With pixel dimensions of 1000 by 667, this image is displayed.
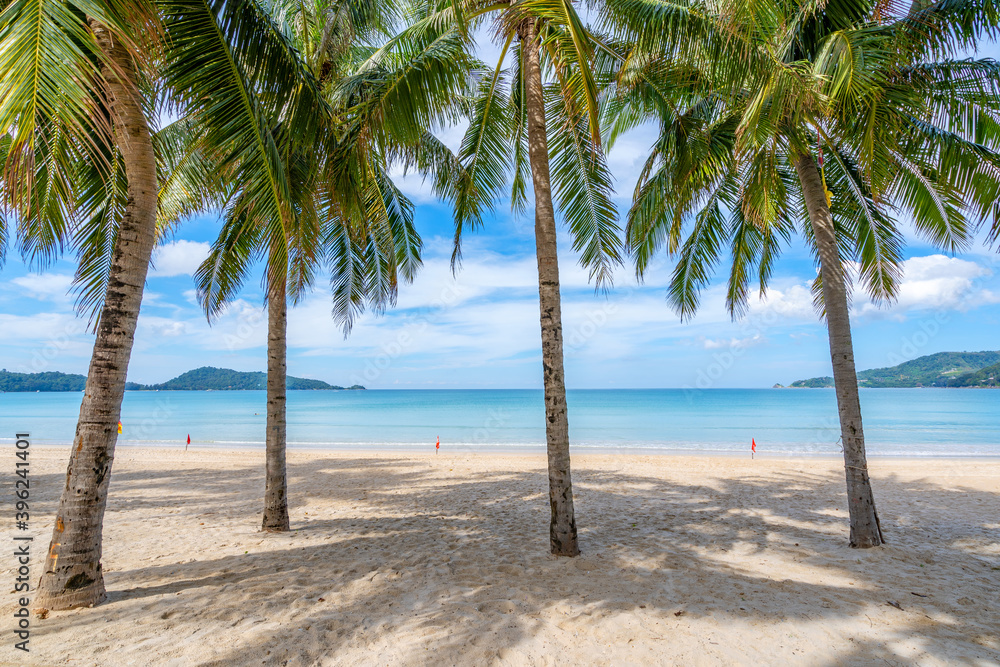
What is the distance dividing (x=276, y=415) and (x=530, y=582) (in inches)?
154

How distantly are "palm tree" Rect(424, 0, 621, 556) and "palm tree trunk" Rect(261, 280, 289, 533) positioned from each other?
269cm

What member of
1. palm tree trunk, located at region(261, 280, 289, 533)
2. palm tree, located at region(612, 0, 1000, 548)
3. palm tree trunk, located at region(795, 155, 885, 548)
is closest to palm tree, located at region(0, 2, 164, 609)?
palm tree trunk, located at region(261, 280, 289, 533)

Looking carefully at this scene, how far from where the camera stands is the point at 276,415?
629cm

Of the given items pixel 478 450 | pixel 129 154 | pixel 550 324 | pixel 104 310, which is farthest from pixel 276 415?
pixel 478 450

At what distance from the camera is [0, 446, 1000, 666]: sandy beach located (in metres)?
3.34

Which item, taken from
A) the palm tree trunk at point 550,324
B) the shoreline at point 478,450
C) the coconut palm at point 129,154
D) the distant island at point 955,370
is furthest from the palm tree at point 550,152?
the distant island at point 955,370

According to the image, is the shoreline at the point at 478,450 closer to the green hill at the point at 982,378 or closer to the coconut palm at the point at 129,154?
the coconut palm at the point at 129,154

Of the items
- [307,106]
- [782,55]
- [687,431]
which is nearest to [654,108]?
[782,55]

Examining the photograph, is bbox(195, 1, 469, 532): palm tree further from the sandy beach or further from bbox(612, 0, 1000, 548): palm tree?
bbox(612, 0, 1000, 548): palm tree

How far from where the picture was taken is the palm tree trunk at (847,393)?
557 centimetres

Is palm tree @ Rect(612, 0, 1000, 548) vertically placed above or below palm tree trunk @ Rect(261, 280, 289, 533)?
above

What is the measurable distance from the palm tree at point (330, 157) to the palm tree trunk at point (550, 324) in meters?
1.12

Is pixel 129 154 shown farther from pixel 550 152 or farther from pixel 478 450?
pixel 478 450

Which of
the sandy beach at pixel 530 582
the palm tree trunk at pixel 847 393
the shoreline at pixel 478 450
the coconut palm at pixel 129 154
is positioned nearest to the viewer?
the sandy beach at pixel 530 582
